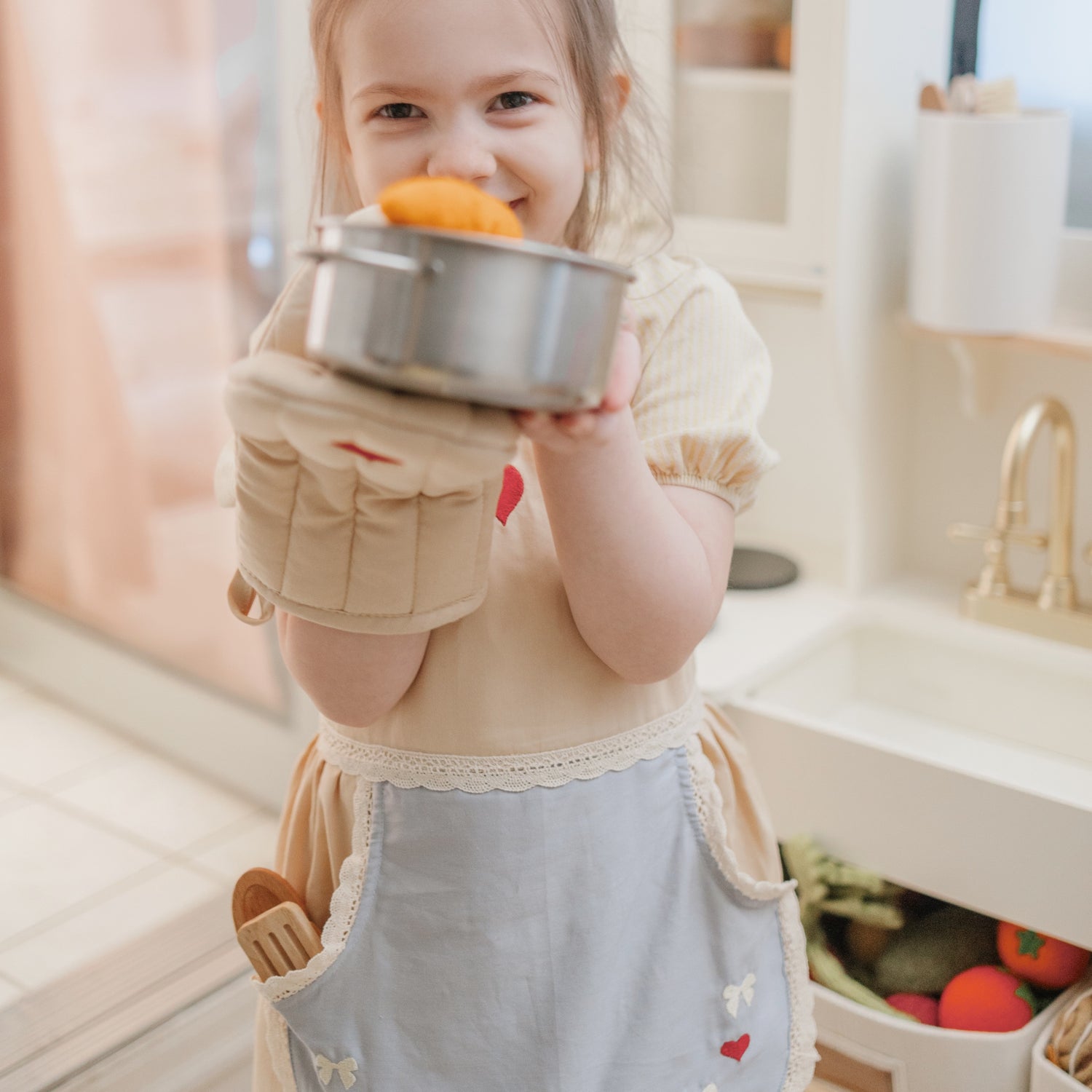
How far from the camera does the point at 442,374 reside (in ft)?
1.64

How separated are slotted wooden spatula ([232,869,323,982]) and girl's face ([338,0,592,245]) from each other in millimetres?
439

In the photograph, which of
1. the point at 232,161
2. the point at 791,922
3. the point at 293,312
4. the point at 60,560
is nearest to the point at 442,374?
the point at 293,312

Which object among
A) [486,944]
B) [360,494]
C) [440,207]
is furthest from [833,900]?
[440,207]

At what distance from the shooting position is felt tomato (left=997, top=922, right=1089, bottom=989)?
135cm

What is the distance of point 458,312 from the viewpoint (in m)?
0.49

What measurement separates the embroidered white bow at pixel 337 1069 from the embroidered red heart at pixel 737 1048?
246mm

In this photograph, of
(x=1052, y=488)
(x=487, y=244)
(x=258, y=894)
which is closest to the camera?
(x=487, y=244)

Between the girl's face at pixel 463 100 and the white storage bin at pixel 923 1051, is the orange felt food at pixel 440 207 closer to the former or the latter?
the girl's face at pixel 463 100

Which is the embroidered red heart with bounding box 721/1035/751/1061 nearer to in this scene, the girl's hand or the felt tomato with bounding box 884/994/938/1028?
the girl's hand

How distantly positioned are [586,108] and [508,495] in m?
0.25

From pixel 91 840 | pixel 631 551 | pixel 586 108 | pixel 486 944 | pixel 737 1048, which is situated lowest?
pixel 91 840

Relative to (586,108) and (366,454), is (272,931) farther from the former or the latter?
(586,108)

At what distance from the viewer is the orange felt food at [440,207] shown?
555 mm

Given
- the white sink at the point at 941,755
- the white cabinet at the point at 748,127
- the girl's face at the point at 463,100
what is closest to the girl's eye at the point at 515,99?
the girl's face at the point at 463,100
